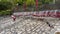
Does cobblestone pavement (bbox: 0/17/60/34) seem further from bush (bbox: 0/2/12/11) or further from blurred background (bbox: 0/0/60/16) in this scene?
bush (bbox: 0/2/12/11)

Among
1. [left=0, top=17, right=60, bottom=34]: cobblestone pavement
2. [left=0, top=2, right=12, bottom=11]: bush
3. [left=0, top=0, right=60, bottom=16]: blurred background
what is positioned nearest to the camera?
[left=0, top=17, right=60, bottom=34]: cobblestone pavement

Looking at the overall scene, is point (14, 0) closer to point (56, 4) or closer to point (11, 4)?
point (11, 4)

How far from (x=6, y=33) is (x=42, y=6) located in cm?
897

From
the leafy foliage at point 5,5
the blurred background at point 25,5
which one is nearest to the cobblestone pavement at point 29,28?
the blurred background at point 25,5

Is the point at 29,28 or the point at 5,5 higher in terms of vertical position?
the point at 29,28

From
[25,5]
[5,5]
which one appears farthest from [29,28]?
[5,5]

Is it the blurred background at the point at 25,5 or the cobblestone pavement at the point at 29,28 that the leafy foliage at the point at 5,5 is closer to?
the blurred background at the point at 25,5

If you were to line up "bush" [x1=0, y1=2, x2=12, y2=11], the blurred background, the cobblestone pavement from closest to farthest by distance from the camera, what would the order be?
the cobblestone pavement
the blurred background
"bush" [x1=0, y1=2, x2=12, y2=11]

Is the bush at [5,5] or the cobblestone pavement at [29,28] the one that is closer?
the cobblestone pavement at [29,28]

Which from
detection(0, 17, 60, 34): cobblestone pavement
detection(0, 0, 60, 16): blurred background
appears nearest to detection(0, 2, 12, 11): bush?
detection(0, 0, 60, 16): blurred background

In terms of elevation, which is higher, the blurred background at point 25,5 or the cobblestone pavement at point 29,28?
the cobblestone pavement at point 29,28

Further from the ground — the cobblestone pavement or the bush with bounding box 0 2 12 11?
the cobblestone pavement

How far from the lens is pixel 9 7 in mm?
16250

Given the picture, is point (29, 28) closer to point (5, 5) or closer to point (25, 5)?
point (25, 5)
